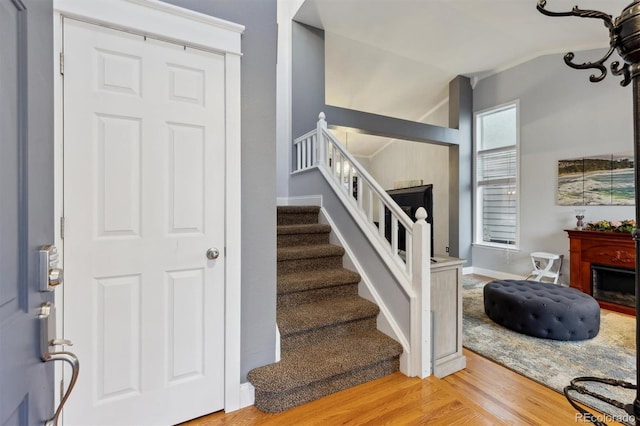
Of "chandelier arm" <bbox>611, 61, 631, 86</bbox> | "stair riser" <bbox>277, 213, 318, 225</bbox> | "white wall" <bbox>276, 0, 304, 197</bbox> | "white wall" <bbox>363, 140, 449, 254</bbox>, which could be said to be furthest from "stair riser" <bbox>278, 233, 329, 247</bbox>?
"white wall" <bbox>363, 140, 449, 254</bbox>

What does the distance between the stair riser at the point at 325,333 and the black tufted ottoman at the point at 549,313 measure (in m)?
1.66

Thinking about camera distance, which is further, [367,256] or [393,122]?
[393,122]

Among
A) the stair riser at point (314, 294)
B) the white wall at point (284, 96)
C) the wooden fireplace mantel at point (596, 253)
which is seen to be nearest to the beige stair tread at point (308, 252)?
the stair riser at point (314, 294)

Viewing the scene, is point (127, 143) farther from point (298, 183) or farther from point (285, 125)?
point (285, 125)

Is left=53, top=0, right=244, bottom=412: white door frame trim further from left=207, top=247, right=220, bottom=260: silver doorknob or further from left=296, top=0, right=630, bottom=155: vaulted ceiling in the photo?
left=296, top=0, right=630, bottom=155: vaulted ceiling

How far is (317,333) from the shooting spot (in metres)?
2.02

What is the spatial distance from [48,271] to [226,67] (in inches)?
52.1

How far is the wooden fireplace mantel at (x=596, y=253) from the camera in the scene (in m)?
3.59

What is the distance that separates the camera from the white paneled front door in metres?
1.33

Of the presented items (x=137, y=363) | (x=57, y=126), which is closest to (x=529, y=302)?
(x=137, y=363)

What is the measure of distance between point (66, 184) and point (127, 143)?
308mm

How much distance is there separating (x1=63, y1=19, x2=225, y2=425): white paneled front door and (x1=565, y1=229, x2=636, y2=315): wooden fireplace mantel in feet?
15.4

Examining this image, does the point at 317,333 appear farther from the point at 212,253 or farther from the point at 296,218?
the point at 296,218

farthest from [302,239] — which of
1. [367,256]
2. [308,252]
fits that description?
[367,256]
